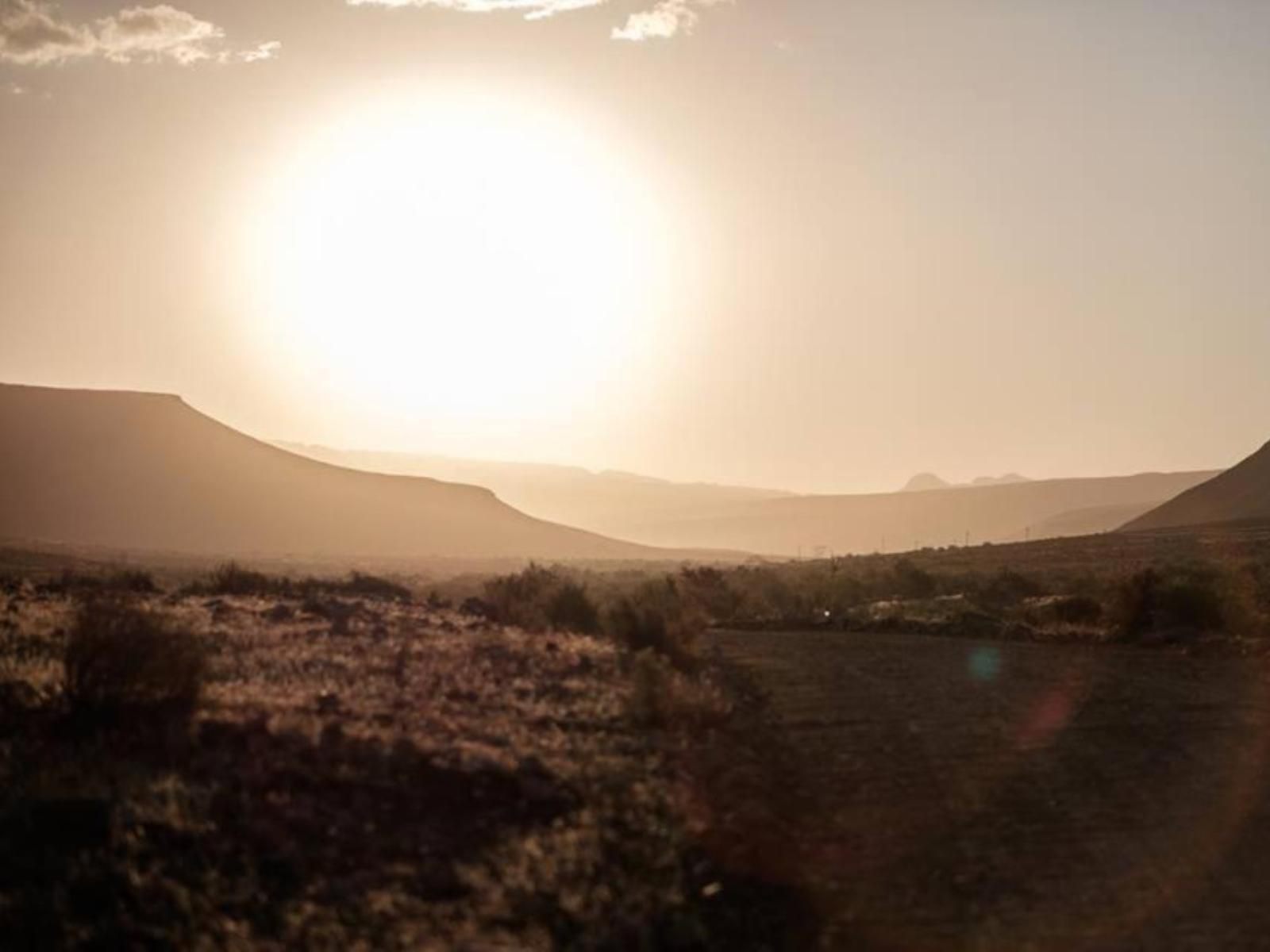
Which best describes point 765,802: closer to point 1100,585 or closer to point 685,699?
point 685,699

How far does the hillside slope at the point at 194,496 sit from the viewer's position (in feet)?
479

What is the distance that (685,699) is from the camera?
16.1m

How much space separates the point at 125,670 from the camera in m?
14.7

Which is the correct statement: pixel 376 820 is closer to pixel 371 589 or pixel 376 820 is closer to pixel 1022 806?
pixel 1022 806

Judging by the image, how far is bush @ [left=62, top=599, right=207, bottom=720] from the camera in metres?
14.4

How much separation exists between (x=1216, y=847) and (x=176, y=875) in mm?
8279

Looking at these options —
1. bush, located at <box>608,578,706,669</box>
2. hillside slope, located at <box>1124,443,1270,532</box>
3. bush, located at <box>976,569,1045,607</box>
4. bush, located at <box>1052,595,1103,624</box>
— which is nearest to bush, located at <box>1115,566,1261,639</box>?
bush, located at <box>1052,595,1103,624</box>

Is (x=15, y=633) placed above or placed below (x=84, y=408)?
below

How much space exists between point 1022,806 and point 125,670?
28.2ft

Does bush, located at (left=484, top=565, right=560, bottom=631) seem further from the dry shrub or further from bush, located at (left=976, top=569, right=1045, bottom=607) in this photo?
bush, located at (left=976, top=569, right=1045, bottom=607)

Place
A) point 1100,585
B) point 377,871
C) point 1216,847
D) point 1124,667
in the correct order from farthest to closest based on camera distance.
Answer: point 1100,585 < point 1124,667 < point 1216,847 < point 377,871

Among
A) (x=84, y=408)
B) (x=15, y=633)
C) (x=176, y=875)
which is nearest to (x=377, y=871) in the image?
(x=176, y=875)

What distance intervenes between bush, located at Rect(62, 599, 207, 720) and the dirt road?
613cm

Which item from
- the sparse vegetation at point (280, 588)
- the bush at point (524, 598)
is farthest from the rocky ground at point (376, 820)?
the sparse vegetation at point (280, 588)
